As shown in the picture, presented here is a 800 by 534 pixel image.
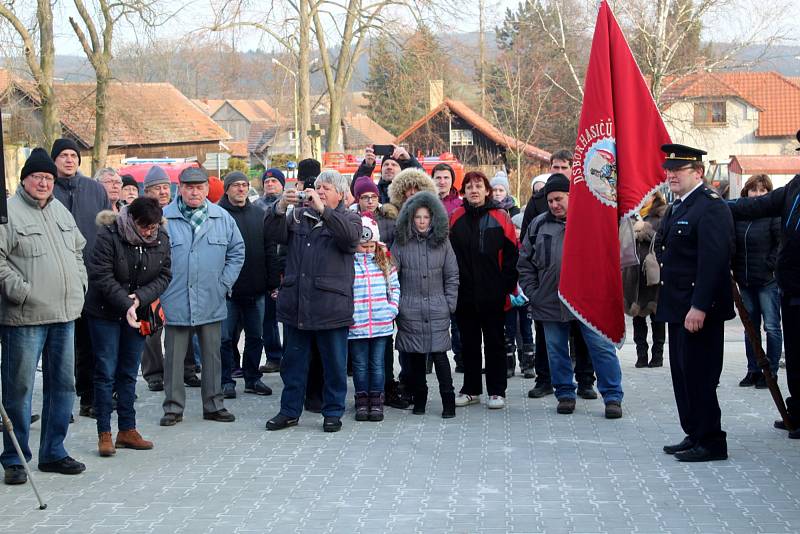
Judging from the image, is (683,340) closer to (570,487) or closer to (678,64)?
(570,487)

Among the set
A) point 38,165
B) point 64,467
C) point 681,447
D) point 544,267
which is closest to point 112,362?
point 64,467

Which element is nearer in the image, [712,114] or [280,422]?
[280,422]

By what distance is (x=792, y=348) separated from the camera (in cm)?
803

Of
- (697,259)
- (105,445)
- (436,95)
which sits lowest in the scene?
(105,445)

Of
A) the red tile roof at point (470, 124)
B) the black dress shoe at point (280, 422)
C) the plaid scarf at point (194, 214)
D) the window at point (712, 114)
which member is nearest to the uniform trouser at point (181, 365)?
the black dress shoe at point (280, 422)

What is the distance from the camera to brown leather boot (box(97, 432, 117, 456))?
7.96 metres

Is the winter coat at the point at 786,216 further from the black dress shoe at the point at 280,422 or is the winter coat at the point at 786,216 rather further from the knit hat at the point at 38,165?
the knit hat at the point at 38,165

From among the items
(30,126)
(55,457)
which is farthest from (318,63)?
(55,457)

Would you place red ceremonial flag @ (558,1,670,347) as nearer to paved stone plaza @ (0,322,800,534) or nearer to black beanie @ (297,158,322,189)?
paved stone plaza @ (0,322,800,534)

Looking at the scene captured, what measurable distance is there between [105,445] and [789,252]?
490cm

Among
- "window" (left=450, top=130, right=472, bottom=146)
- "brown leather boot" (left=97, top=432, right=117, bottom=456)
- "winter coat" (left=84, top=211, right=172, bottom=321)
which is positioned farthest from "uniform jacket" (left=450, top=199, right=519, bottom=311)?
"window" (left=450, top=130, right=472, bottom=146)

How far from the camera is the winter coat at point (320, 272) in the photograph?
8.73 metres

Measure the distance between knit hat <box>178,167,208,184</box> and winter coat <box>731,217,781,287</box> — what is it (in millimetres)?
4970

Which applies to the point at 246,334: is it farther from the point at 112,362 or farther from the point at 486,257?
the point at 112,362
